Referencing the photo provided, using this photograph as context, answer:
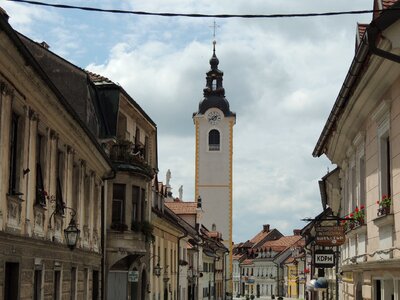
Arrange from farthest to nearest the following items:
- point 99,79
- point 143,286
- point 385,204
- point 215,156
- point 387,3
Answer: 1. point 215,156
2. point 143,286
3. point 99,79
4. point 385,204
5. point 387,3

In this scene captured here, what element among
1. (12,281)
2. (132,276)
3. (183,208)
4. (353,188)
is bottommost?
(12,281)

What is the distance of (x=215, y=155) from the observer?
4077 inches

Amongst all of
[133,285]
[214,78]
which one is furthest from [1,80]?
[214,78]

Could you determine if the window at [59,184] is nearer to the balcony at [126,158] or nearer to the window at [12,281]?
the window at [12,281]

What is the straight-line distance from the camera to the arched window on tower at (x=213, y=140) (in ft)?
343

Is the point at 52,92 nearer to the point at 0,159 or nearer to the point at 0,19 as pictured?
the point at 0,159

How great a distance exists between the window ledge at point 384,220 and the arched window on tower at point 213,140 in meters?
91.6

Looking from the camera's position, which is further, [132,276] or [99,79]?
[99,79]

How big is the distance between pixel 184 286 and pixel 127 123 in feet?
80.5

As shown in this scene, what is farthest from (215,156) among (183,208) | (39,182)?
(39,182)

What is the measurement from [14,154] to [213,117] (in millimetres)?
91901

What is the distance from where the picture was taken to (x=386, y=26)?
10.7 meters

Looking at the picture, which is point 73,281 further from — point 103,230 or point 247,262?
point 247,262

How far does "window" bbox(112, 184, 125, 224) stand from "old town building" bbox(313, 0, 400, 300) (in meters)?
12.5
